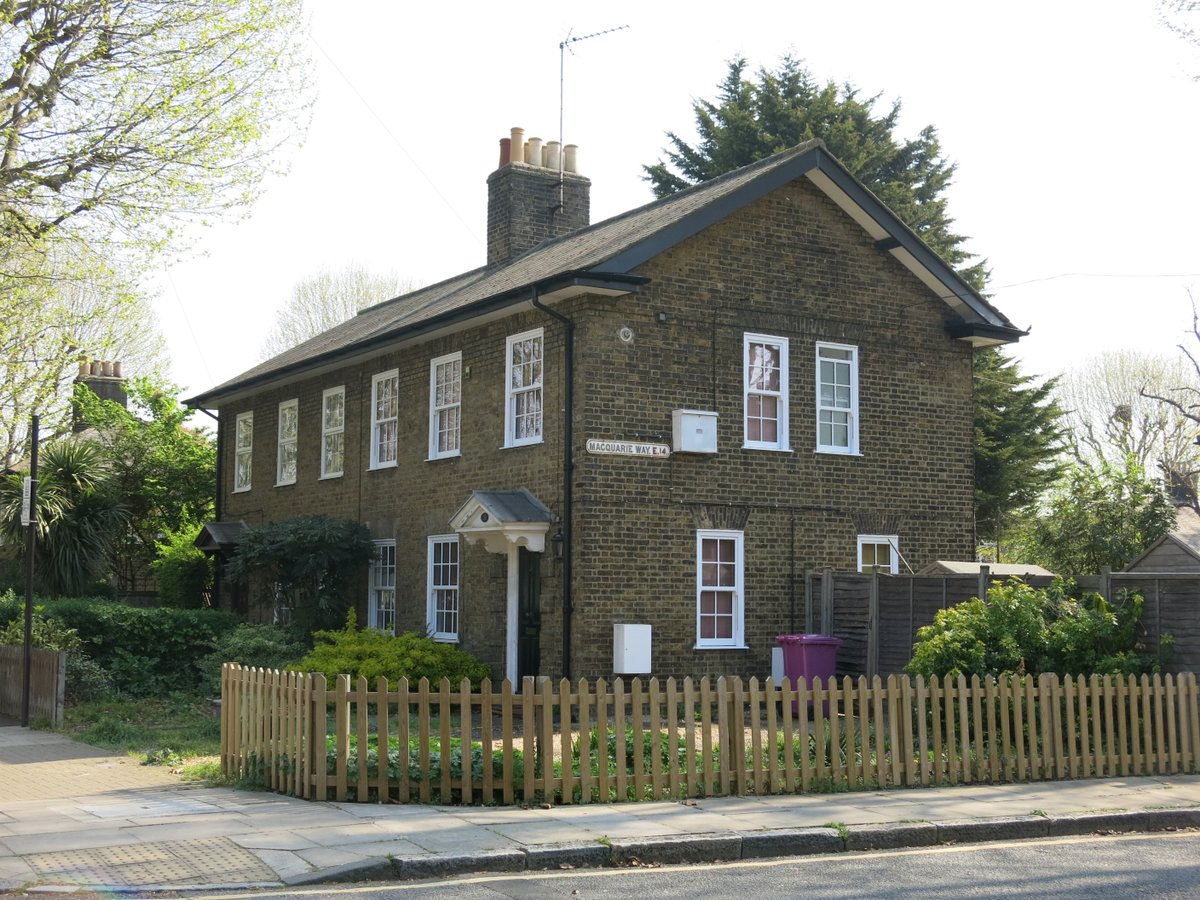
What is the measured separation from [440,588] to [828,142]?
18789 mm

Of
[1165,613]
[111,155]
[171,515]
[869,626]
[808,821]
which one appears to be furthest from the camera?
[171,515]

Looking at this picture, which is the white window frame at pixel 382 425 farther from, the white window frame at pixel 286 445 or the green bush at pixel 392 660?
the green bush at pixel 392 660

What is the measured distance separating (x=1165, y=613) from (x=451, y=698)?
833 centimetres

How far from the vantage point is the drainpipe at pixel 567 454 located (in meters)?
17.6

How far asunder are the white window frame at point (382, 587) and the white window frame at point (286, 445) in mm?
4114

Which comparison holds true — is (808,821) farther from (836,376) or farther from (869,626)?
(836,376)

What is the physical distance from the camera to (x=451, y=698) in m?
11.0

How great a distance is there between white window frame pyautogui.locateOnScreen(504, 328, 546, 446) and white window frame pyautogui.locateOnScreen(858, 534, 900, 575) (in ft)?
17.0

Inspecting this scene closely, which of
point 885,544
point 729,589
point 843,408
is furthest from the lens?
point 885,544

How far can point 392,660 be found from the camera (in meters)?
17.6

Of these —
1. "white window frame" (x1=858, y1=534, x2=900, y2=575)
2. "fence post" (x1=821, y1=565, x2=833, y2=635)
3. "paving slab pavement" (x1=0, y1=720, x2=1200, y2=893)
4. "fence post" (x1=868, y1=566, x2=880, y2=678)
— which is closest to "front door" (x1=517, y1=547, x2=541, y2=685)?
"fence post" (x1=821, y1=565, x2=833, y2=635)

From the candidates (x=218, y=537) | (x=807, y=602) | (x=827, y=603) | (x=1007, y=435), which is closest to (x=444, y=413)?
(x=807, y=602)

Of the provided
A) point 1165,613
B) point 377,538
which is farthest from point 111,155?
point 1165,613

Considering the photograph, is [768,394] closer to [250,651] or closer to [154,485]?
[250,651]
